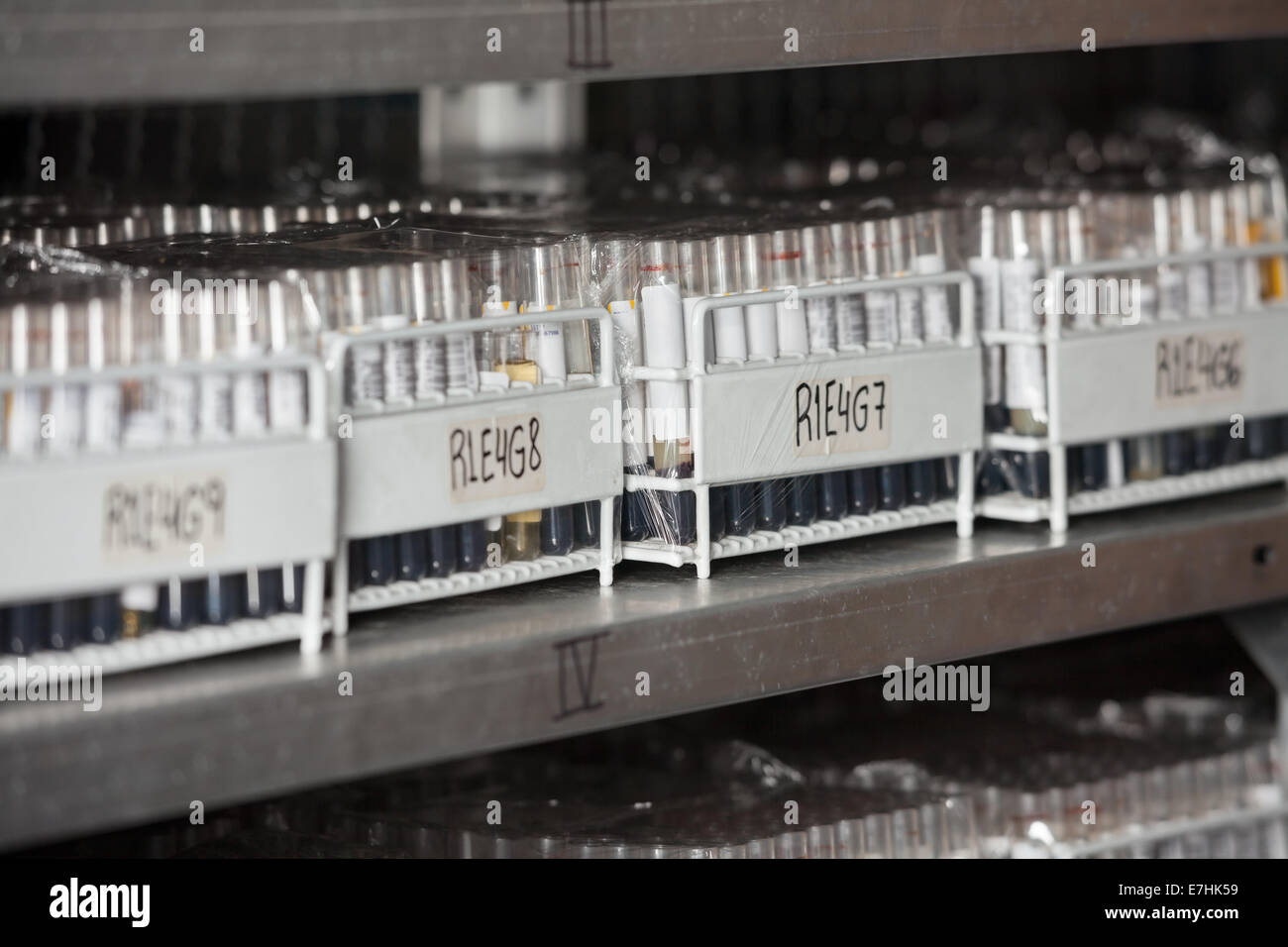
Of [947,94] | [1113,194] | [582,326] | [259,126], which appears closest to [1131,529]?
[1113,194]

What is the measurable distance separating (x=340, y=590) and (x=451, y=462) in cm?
18

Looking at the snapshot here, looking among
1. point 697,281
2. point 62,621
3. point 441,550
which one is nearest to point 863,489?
point 697,281

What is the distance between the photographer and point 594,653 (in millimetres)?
1911

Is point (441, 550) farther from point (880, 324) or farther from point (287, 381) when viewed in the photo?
point (880, 324)

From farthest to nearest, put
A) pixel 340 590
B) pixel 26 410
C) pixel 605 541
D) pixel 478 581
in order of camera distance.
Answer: pixel 605 541 → pixel 478 581 → pixel 340 590 → pixel 26 410

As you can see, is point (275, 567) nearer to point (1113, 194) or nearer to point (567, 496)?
point (567, 496)

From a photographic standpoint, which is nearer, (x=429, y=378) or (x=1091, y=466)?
(x=429, y=378)

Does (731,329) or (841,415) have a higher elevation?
(731,329)

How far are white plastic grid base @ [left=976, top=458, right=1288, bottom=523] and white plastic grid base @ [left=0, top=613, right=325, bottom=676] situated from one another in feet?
3.41

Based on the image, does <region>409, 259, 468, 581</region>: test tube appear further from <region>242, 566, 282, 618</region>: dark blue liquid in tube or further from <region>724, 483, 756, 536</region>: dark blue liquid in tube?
<region>724, 483, 756, 536</region>: dark blue liquid in tube

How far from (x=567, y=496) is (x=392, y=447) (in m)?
0.24

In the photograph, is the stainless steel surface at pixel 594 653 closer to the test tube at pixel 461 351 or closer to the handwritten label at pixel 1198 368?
the test tube at pixel 461 351

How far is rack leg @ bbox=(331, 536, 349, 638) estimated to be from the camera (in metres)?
1.81

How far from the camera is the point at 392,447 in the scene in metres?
1.81
